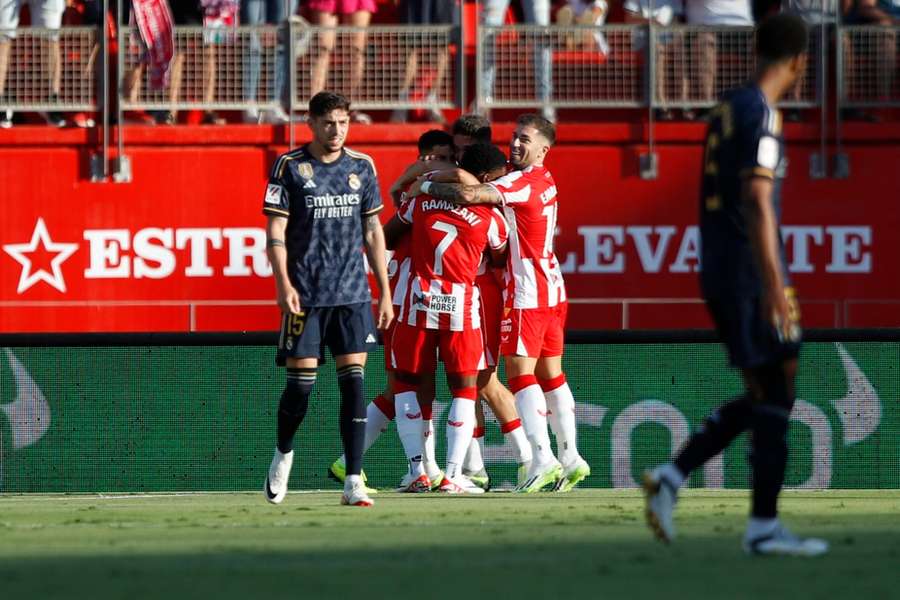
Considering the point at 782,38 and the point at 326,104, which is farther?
the point at 326,104

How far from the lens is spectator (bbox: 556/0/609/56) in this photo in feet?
57.3

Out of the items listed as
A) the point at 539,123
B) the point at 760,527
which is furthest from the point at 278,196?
the point at 760,527

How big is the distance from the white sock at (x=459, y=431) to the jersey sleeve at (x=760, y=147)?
4294 millimetres

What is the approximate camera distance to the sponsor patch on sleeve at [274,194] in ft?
28.3

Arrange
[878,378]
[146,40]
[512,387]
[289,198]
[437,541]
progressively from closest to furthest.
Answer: [437,541]
[289,198]
[512,387]
[878,378]
[146,40]

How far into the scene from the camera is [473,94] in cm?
1753

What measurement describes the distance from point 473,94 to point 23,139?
15.3 ft

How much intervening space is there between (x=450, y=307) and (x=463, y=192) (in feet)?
2.28

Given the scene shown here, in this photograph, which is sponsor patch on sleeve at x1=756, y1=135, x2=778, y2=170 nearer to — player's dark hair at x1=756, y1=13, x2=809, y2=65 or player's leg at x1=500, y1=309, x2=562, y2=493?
player's dark hair at x1=756, y1=13, x2=809, y2=65

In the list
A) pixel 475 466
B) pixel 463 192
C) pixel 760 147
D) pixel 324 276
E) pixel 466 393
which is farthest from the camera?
pixel 475 466

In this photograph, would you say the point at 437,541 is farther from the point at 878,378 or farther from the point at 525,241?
the point at 878,378

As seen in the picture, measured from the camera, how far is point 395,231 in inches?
418

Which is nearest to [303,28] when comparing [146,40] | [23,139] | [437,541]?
[146,40]

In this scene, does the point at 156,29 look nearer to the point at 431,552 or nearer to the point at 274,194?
the point at 274,194
